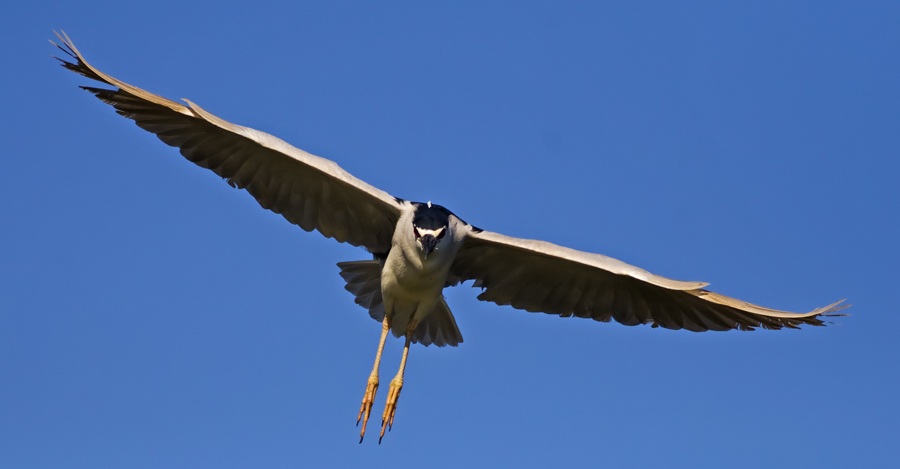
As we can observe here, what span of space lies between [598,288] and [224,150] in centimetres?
394

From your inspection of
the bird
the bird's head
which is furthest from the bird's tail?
the bird's head

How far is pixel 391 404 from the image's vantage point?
1249cm

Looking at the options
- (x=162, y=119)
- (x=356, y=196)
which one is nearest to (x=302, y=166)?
(x=356, y=196)

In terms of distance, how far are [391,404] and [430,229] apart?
1.71 metres

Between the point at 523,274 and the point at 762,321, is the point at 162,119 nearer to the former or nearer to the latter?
the point at 523,274

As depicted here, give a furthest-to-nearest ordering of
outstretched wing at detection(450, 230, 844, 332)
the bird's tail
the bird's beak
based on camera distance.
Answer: the bird's tail
outstretched wing at detection(450, 230, 844, 332)
the bird's beak

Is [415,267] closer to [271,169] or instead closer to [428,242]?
[428,242]

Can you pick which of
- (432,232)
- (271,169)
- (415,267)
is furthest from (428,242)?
(271,169)

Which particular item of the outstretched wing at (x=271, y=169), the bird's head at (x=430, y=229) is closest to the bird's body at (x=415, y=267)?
the bird's head at (x=430, y=229)

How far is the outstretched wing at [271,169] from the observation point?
40.4 ft

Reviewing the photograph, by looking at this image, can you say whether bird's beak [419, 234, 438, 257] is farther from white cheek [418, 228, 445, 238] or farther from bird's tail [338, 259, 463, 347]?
bird's tail [338, 259, 463, 347]

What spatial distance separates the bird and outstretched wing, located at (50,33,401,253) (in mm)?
11

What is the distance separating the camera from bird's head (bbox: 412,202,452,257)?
12.1 meters

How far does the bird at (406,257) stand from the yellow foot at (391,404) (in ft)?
0.04
